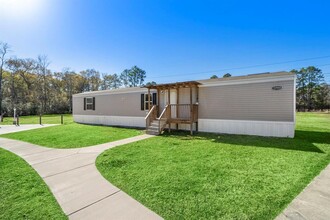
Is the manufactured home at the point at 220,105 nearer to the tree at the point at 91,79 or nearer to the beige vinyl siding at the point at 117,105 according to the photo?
the beige vinyl siding at the point at 117,105

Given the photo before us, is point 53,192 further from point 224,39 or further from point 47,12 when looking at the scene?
point 224,39

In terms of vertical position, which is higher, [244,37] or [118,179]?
[244,37]

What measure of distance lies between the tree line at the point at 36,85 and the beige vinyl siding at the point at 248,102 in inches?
1045

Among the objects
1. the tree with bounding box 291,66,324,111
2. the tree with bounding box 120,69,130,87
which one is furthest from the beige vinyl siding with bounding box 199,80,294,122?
the tree with bounding box 120,69,130,87

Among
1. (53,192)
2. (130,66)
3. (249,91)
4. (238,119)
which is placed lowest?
(53,192)

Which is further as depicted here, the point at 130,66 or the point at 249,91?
the point at 130,66

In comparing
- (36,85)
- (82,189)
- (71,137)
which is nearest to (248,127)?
(82,189)

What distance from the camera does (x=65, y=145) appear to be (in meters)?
6.68

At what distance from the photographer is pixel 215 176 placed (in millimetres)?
3557

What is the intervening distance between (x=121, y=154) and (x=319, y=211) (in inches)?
180

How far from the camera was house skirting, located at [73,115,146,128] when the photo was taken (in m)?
11.9

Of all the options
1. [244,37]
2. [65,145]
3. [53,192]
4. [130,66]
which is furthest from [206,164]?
[130,66]

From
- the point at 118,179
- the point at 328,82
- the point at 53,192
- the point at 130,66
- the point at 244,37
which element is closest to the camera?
the point at 53,192

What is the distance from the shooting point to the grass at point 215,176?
2469 millimetres
